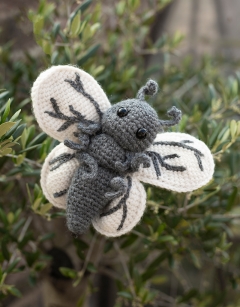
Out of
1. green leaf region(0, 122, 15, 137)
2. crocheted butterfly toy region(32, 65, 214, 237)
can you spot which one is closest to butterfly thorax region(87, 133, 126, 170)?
crocheted butterfly toy region(32, 65, 214, 237)

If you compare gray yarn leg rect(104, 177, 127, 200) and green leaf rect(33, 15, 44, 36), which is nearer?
gray yarn leg rect(104, 177, 127, 200)

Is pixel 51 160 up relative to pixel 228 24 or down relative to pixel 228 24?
up

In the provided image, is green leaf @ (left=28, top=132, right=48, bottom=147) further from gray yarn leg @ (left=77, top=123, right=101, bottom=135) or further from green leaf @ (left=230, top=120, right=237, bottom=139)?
green leaf @ (left=230, top=120, right=237, bottom=139)

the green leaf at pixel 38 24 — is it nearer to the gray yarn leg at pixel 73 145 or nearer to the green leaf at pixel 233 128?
the gray yarn leg at pixel 73 145

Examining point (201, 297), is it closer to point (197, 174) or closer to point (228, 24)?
point (197, 174)

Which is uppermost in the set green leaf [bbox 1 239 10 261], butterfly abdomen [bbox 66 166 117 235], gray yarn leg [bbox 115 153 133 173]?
gray yarn leg [bbox 115 153 133 173]

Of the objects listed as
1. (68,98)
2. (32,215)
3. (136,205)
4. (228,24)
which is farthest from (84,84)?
(228,24)

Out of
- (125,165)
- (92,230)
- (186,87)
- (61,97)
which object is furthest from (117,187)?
(186,87)
